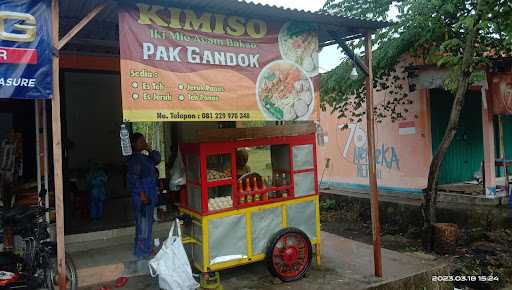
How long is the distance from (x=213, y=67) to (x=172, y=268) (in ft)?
7.44

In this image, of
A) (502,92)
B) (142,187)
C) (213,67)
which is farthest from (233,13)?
(502,92)

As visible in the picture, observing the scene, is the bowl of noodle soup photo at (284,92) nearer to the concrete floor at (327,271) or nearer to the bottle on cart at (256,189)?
the bottle on cart at (256,189)

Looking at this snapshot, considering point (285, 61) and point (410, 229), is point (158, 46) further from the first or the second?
point (410, 229)

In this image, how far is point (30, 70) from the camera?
3592 mm

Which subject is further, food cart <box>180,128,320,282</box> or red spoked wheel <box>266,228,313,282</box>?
red spoked wheel <box>266,228,313,282</box>

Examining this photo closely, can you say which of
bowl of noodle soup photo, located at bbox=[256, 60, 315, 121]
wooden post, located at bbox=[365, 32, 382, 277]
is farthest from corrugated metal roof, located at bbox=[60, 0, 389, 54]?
bowl of noodle soup photo, located at bbox=[256, 60, 315, 121]

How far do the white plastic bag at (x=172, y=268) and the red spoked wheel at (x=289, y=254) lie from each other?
106 centimetres

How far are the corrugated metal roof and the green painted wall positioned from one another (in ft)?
17.6

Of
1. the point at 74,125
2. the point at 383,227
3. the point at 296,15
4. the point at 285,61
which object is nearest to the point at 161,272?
the point at 285,61

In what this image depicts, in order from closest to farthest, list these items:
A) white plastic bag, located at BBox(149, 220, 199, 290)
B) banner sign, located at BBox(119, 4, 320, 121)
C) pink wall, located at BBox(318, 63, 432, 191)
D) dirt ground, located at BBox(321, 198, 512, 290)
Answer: banner sign, located at BBox(119, 4, 320, 121)
white plastic bag, located at BBox(149, 220, 199, 290)
dirt ground, located at BBox(321, 198, 512, 290)
pink wall, located at BBox(318, 63, 432, 191)

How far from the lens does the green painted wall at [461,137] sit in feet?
33.8

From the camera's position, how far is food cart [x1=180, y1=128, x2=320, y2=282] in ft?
16.8

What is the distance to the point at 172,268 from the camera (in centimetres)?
466

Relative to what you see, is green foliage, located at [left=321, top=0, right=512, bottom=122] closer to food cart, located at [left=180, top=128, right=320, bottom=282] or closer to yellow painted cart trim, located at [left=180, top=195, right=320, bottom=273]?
food cart, located at [left=180, top=128, right=320, bottom=282]
